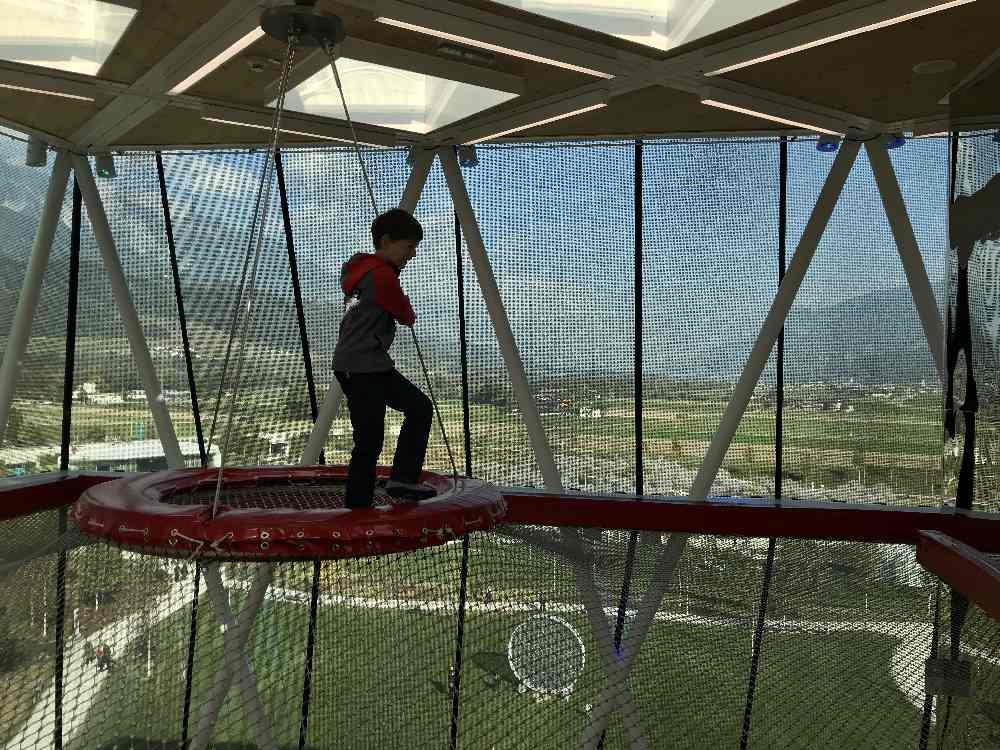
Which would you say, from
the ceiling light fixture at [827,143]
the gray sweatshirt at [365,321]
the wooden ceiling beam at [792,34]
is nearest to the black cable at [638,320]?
the ceiling light fixture at [827,143]

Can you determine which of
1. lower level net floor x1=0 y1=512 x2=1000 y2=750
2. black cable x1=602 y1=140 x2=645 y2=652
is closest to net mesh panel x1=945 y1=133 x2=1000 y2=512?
lower level net floor x1=0 y1=512 x2=1000 y2=750

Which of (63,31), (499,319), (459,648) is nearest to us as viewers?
(63,31)

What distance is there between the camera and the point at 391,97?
627 cm

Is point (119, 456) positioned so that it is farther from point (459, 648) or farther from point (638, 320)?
point (638, 320)

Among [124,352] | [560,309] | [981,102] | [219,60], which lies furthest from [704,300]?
[124,352]

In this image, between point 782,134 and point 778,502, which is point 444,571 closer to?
point 778,502

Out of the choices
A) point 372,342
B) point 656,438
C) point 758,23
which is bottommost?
point 656,438

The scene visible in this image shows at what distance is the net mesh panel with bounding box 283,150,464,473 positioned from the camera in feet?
25.8

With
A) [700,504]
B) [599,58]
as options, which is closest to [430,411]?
[599,58]

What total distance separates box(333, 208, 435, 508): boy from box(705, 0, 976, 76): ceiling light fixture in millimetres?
2920

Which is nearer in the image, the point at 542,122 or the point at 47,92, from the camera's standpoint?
the point at 47,92

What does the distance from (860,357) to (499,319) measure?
3.56 m

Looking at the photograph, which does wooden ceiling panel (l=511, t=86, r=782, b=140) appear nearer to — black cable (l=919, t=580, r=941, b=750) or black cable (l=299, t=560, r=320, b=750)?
black cable (l=919, t=580, r=941, b=750)

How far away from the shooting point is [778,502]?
Result: 689 centimetres
